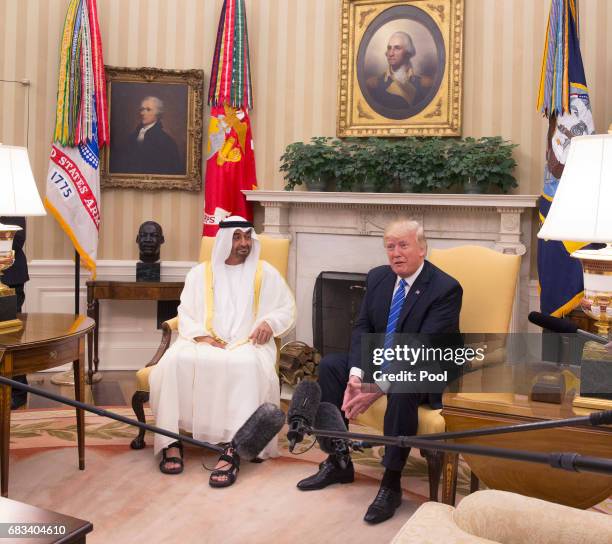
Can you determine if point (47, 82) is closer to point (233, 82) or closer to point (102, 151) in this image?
point (102, 151)

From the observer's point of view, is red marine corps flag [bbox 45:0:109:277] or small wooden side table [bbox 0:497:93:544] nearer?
small wooden side table [bbox 0:497:93:544]

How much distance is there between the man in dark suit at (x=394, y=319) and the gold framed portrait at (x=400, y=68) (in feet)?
7.30

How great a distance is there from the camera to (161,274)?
21.6 feet

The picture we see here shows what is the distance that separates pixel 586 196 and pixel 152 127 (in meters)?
4.71

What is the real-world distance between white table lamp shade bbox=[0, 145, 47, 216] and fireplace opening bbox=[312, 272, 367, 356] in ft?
9.05

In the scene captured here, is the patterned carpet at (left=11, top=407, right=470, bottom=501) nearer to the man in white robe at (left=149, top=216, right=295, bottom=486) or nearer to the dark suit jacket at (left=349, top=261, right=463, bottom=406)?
the man in white robe at (left=149, top=216, right=295, bottom=486)

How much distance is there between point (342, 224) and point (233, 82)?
1.42 metres

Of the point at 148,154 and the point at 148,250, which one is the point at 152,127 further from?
the point at 148,250

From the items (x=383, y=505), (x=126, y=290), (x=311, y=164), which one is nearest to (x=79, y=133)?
(x=126, y=290)

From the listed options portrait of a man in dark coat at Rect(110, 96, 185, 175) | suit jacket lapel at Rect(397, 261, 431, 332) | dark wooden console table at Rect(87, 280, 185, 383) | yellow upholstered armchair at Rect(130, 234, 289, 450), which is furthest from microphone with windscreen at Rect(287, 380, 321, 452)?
portrait of a man in dark coat at Rect(110, 96, 185, 175)

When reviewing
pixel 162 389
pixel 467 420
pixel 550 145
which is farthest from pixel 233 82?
pixel 467 420

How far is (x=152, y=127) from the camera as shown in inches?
257

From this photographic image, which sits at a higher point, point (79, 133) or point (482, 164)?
point (79, 133)

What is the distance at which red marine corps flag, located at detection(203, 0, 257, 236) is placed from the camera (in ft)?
20.2
